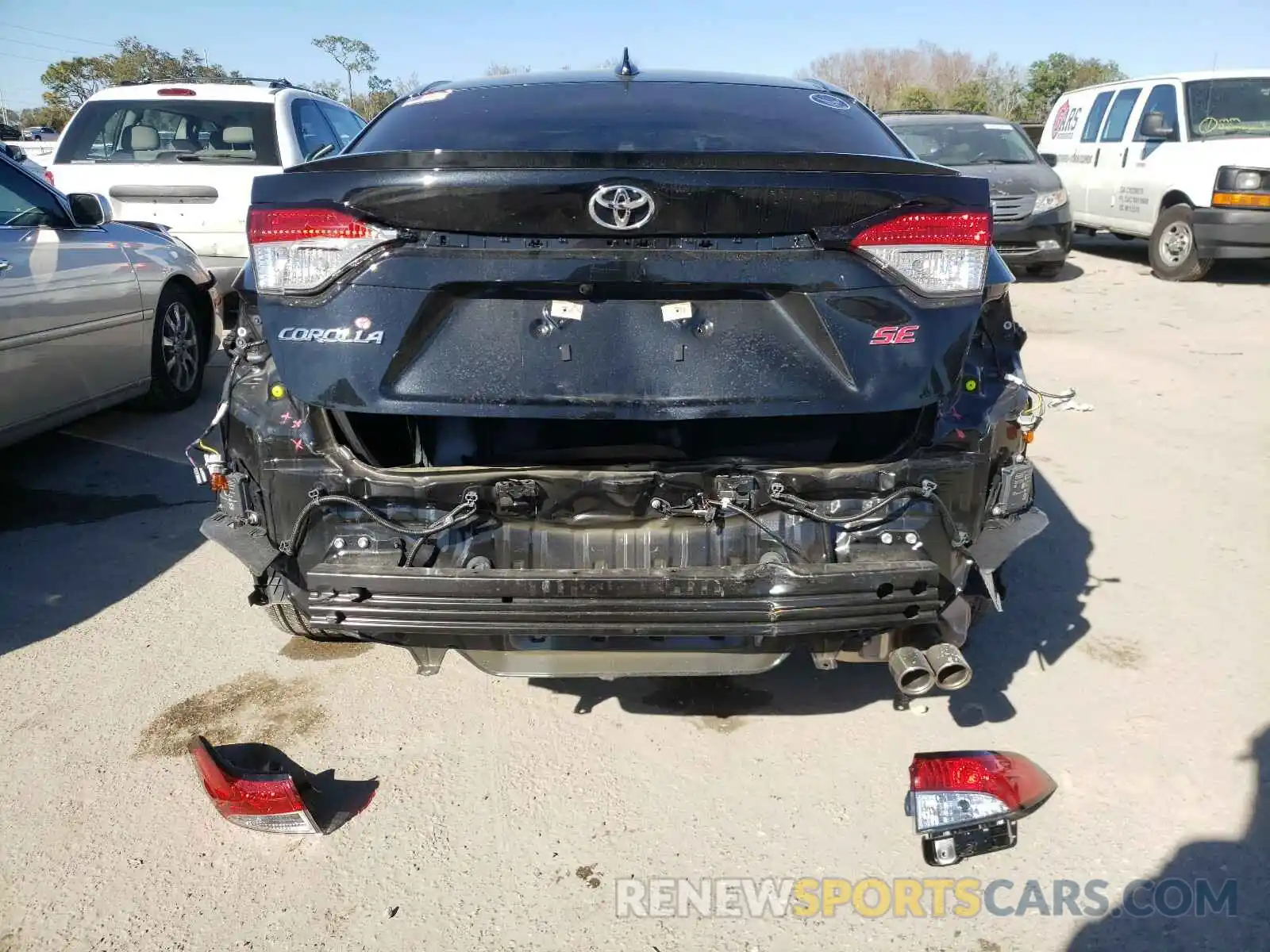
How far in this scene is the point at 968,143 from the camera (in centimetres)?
1098

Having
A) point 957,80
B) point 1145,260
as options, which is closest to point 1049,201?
point 1145,260

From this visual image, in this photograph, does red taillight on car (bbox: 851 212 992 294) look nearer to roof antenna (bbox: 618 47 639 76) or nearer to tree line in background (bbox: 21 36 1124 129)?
roof antenna (bbox: 618 47 639 76)

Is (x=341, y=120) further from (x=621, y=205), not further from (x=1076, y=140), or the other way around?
(x=1076, y=140)

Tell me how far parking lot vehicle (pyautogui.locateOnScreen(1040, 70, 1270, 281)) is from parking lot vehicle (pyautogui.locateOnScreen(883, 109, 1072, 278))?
3.32ft

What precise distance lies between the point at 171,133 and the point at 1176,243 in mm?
10090

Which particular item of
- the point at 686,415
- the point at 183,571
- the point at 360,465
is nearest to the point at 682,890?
the point at 686,415

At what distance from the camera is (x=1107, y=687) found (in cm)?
313

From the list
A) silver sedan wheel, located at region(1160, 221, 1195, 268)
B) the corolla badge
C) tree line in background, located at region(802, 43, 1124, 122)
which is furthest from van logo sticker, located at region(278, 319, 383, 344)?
tree line in background, located at region(802, 43, 1124, 122)

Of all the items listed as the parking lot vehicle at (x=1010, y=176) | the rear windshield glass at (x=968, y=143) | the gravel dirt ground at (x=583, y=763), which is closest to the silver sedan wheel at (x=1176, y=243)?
the parking lot vehicle at (x=1010, y=176)

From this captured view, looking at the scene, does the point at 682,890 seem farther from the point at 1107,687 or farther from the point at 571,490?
the point at 1107,687

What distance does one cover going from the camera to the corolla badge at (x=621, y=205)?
214 cm

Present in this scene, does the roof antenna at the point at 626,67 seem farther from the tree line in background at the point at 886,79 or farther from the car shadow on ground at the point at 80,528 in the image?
the tree line in background at the point at 886,79

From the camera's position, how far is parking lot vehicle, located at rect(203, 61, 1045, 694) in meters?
2.17

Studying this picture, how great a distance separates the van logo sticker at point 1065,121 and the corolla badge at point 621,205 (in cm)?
1241
